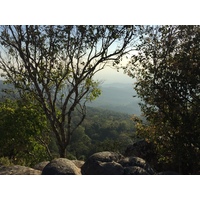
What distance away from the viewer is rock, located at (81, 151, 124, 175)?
7.09 metres

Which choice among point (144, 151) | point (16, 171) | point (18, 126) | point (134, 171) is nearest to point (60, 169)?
point (16, 171)

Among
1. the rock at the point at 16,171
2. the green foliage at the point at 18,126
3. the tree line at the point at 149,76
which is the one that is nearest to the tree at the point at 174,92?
the tree line at the point at 149,76

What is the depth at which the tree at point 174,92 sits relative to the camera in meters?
7.68

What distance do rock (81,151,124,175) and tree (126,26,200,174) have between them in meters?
1.96

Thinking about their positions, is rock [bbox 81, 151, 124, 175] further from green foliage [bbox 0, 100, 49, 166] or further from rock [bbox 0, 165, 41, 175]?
green foliage [bbox 0, 100, 49, 166]

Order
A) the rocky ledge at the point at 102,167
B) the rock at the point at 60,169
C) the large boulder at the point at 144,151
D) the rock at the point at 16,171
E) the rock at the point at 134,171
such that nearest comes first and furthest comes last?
the rock at the point at 134,171 → the rocky ledge at the point at 102,167 → the rock at the point at 60,169 → the rock at the point at 16,171 → the large boulder at the point at 144,151

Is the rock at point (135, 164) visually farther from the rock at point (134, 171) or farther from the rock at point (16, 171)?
the rock at point (16, 171)

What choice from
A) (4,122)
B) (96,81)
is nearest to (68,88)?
(96,81)

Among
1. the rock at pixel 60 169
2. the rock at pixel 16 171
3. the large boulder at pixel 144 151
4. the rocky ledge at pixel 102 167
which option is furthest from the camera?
the large boulder at pixel 144 151

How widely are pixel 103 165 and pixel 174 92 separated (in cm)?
299

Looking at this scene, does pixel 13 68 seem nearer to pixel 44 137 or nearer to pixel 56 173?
pixel 44 137

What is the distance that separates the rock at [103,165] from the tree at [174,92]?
1.96m

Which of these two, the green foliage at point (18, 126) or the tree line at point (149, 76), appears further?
the green foliage at point (18, 126)
